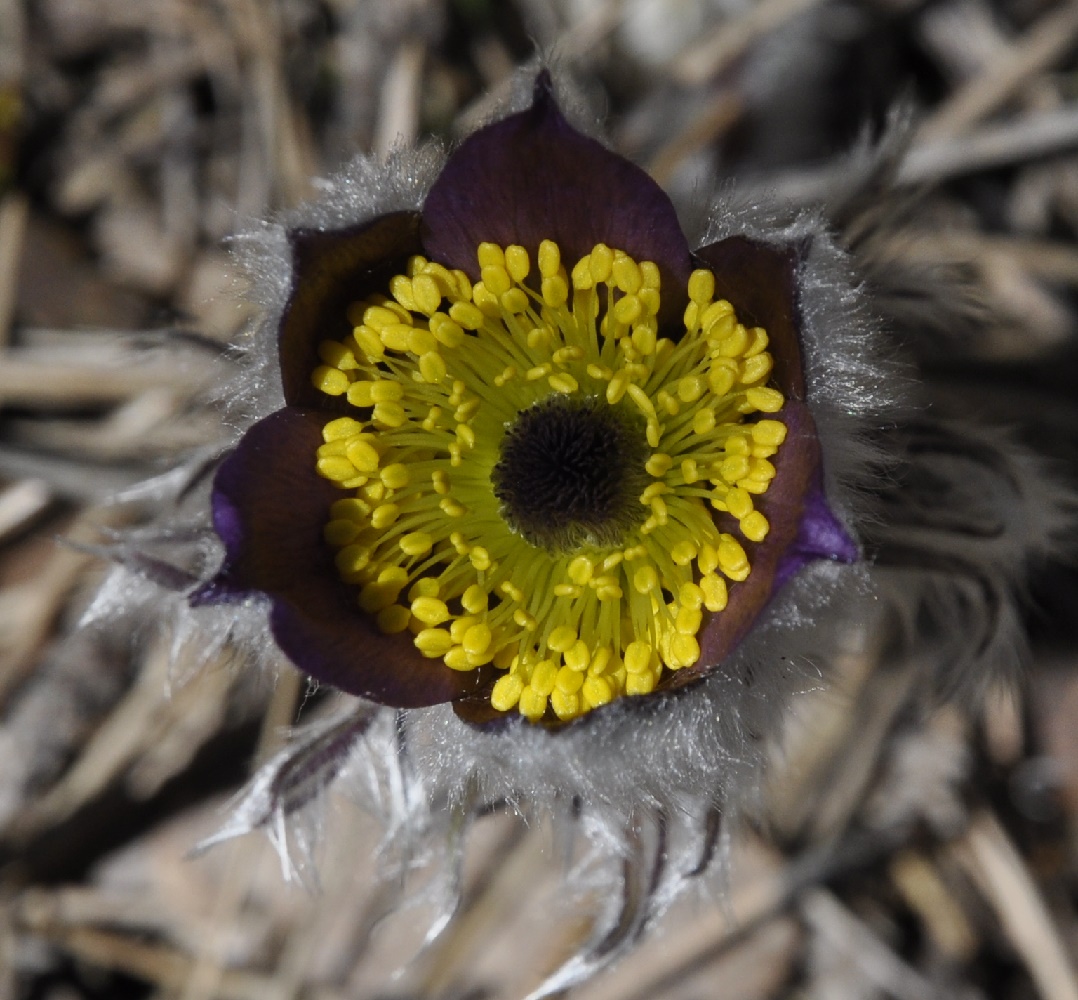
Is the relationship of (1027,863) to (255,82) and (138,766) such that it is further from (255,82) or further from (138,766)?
(255,82)

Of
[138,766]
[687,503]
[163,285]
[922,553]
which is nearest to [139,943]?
[138,766]

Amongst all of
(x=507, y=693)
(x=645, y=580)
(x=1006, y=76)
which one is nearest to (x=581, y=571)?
(x=645, y=580)

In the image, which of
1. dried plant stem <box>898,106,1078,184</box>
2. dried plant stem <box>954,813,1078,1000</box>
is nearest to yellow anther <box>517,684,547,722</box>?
dried plant stem <box>954,813,1078,1000</box>

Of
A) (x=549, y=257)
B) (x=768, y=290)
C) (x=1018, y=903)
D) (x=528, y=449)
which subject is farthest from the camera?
A: (x=1018, y=903)

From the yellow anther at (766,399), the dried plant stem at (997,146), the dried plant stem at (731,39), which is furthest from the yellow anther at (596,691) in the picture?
the dried plant stem at (731,39)

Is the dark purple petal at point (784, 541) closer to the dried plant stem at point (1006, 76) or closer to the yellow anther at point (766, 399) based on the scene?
the yellow anther at point (766, 399)

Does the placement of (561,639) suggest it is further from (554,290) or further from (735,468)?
(554,290)

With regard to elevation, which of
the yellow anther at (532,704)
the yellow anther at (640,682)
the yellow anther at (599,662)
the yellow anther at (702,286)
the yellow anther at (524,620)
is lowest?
the yellow anther at (532,704)
